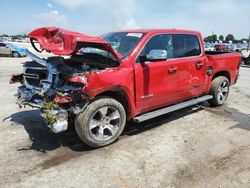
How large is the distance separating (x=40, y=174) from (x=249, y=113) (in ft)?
17.2

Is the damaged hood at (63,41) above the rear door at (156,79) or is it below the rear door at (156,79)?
above

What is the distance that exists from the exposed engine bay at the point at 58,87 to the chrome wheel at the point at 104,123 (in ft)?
1.18

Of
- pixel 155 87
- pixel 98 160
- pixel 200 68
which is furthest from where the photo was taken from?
pixel 200 68

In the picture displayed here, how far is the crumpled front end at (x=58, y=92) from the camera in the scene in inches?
161

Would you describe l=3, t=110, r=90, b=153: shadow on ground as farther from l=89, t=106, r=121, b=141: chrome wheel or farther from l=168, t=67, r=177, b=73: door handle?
l=168, t=67, r=177, b=73: door handle

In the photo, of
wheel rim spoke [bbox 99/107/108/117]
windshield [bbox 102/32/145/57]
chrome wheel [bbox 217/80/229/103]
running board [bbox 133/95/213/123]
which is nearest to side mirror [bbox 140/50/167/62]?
windshield [bbox 102/32/145/57]

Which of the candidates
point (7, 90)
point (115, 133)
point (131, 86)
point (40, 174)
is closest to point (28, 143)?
point (40, 174)

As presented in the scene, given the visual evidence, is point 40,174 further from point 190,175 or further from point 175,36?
point 175,36

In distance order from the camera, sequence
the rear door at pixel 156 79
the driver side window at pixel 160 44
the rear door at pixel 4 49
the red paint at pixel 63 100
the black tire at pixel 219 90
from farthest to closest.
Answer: the rear door at pixel 4 49, the black tire at pixel 219 90, the driver side window at pixel 160 44, the rear door at pixel 156 79, the red paint at pixel 63 100

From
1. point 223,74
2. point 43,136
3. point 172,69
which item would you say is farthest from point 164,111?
point 223,74

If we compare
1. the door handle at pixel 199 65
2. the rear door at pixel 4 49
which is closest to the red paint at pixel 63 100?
the door handle at pixel 199 65

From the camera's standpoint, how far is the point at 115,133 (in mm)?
4699

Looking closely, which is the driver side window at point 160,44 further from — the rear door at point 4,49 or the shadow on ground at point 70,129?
the rear door at point 4,49

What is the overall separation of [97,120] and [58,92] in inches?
31.4
